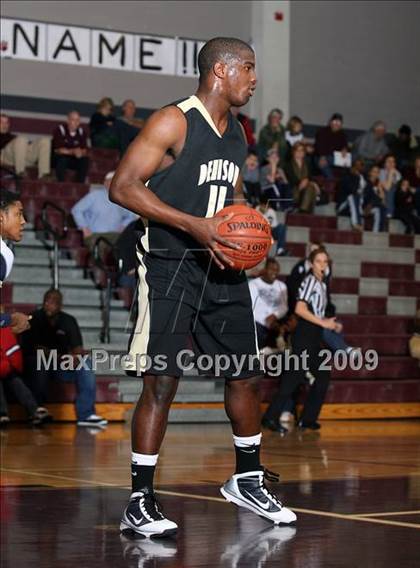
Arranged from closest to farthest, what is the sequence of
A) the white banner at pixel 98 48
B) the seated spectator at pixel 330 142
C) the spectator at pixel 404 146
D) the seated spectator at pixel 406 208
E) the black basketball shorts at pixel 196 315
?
the black basketball shorts at pixel 196 315
the seated spectator at pixel 406 208
the white banner at pixel 98 48
the seated spectator at pixel 330 142
the spectator at pixel 404 146

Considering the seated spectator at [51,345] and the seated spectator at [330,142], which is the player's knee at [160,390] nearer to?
the seated spectator at [51,345]

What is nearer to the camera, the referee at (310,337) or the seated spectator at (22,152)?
the referee at (310,337)

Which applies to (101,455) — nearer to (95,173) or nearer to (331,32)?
(95,173)

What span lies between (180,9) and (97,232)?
22.6 ft

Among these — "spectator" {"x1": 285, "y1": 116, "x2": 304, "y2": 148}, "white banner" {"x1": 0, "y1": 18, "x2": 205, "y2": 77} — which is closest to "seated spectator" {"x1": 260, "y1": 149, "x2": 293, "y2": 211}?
"spectator" {"x1": 285, "y1": 116, "x2": 304, "y2": 148}

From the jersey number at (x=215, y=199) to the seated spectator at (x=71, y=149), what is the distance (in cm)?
1046

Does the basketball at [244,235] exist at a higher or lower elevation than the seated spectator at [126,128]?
lower

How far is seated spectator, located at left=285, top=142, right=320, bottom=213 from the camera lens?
1616 centimetres

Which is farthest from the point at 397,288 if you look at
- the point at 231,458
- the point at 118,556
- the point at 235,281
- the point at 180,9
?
the point at 118,556

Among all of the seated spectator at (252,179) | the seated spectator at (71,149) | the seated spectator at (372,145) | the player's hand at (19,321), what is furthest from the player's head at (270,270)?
the seated spectator at (372,145)

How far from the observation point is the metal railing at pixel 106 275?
40.7 ft

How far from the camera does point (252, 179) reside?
50.5 feet

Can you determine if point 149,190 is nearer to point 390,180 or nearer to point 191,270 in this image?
point 191,270

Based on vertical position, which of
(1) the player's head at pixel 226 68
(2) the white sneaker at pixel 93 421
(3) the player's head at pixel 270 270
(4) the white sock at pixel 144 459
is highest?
(1) the player's head at pixel 226 68
